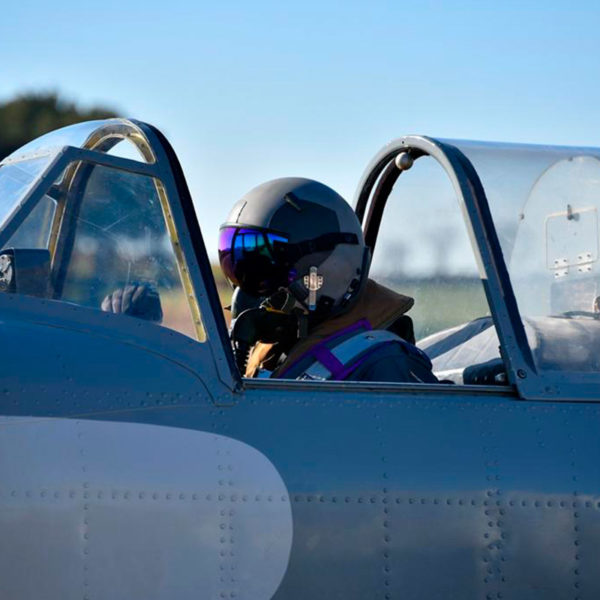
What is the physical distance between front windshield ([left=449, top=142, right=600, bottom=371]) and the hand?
55.1 inches

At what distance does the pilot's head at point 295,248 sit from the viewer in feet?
14.0

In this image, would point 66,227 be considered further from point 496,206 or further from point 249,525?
point 496,206

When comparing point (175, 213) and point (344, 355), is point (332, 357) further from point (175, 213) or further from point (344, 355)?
point (175, 213)

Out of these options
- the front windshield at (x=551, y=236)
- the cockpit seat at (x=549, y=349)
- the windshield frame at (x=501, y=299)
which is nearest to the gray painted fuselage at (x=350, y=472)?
the windshield frame at (x=501, y=299)

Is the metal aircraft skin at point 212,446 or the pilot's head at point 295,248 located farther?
the pilot's head at point 295,248

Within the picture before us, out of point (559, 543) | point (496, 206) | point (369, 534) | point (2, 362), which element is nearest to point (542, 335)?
point (496, 206)

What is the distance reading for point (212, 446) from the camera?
130 inches

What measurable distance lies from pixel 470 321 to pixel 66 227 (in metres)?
1.99


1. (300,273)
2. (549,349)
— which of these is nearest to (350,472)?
(549,349)

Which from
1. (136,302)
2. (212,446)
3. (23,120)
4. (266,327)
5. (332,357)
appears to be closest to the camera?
(212,446)

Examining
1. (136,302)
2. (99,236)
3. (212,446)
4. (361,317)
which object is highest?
(99,236)

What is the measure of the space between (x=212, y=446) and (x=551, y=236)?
193cm

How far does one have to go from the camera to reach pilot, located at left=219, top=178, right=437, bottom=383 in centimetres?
428

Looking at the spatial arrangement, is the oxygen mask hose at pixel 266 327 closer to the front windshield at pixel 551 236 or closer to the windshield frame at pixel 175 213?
the windshield frame at pixel 175 213
